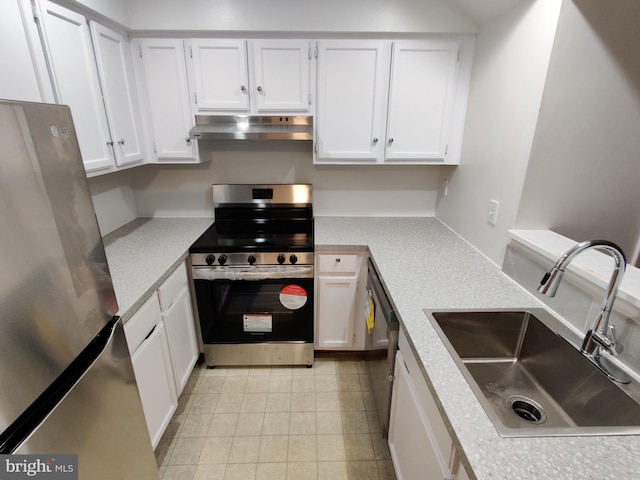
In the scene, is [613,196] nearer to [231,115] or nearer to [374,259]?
[374,259]

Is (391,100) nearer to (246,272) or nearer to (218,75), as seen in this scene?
(218,75)

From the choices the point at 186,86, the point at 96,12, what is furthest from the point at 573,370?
the point at 96,12

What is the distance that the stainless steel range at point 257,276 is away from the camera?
6.42 ft

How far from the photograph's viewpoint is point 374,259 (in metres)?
1.78

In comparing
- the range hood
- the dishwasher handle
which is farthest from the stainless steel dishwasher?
the range hood

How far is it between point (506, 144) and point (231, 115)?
5.00 ft

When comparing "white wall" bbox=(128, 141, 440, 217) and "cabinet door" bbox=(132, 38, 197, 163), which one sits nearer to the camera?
"cabinet door" bbox=(132, 38, 197, 163)

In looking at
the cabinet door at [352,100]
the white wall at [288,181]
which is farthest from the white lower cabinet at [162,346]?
the cabinet door at [352,100]

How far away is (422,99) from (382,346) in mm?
1494

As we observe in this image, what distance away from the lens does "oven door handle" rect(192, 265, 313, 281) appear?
77.2 inches

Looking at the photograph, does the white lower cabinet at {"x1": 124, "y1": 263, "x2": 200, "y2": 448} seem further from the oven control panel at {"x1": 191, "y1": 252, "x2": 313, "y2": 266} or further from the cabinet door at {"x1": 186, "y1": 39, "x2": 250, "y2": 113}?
the cabinet door at {"x1": 186, "y1": 39, "x2": 250, "y2": 113}

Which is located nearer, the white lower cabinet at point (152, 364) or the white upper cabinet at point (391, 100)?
the white lower cabinet at point (152, 364)

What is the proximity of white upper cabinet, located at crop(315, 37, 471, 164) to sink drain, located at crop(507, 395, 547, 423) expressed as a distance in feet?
4.81

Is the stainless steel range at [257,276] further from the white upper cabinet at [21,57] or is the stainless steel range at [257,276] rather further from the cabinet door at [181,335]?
the white upper cabinet at [21,57]
